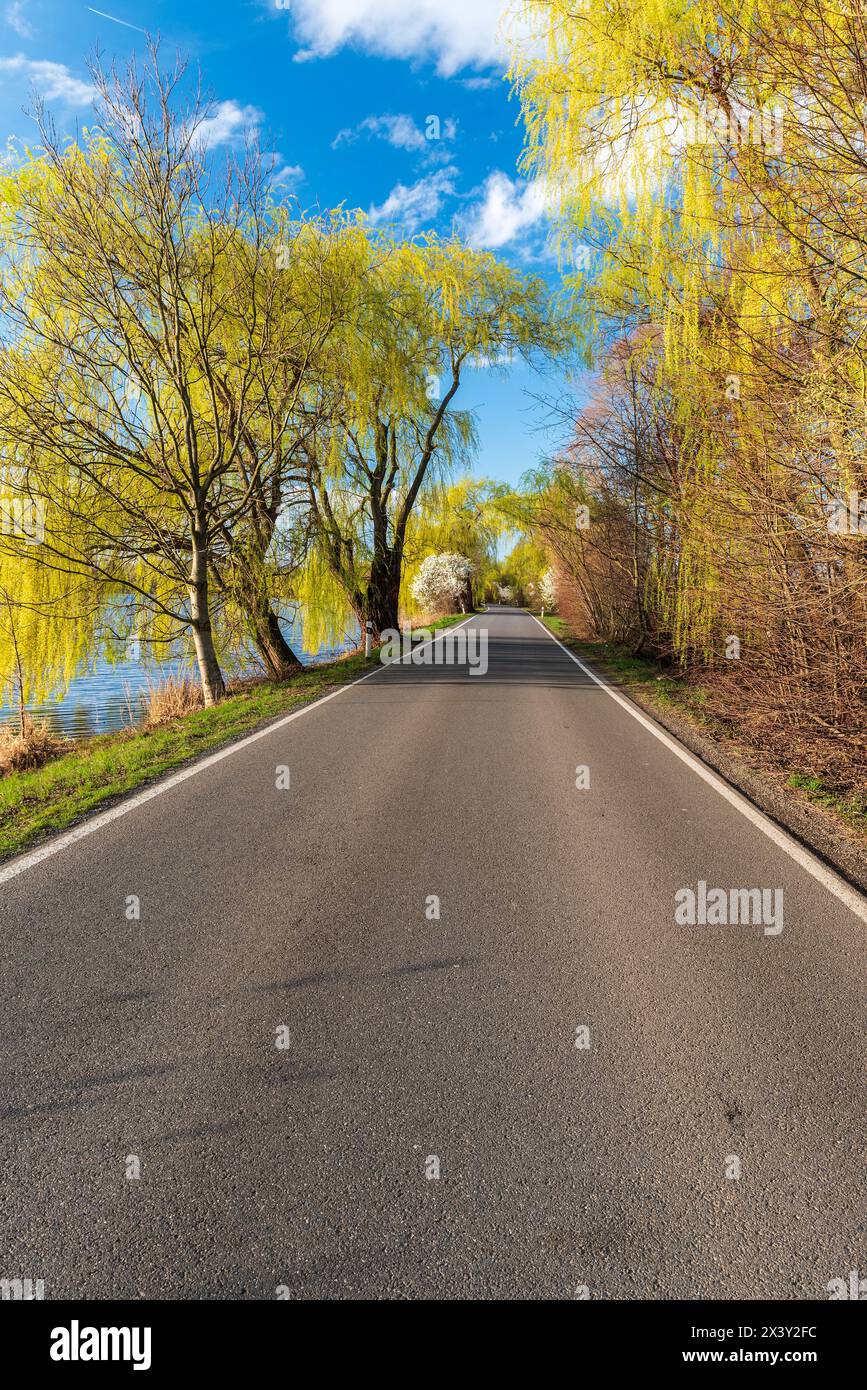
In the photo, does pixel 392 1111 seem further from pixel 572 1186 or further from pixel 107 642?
pixel 107 642

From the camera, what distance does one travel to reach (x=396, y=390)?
1816cm

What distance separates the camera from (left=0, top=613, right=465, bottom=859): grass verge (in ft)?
19.8

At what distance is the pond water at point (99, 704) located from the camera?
44.0 ft

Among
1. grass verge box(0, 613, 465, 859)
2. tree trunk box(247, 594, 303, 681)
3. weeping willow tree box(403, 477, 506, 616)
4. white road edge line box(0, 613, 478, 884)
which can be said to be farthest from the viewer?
weeping willow tree box(403, 477, 506, 616)

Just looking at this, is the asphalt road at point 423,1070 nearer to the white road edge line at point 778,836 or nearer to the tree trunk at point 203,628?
the white road edge line at point 778,836

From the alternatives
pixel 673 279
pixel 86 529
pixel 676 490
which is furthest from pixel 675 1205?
pixel 86 529

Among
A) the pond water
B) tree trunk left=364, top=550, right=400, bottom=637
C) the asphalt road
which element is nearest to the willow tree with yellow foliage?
the asphalt road

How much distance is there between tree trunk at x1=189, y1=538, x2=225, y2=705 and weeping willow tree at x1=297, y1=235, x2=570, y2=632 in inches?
130

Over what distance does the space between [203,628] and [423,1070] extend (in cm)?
1206

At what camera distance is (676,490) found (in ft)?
36.6

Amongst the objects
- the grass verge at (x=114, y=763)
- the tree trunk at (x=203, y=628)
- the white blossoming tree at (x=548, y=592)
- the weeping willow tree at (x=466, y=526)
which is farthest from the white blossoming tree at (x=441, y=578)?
the grass verge at (x=114, y=763)

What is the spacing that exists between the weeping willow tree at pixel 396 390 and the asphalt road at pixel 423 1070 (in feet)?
40.0

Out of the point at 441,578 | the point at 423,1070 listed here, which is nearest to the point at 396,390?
the point at 423,1070

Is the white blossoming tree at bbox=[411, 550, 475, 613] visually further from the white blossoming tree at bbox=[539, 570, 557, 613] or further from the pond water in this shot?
the pond water
